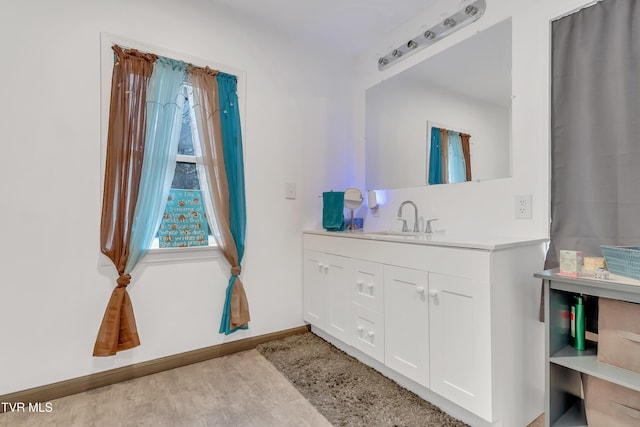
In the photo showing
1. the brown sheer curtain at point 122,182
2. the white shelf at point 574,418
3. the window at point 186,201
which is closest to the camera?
the white shelf at point 574,418

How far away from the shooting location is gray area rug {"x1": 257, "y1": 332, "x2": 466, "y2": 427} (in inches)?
62.1

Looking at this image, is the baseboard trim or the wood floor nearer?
the wood floor

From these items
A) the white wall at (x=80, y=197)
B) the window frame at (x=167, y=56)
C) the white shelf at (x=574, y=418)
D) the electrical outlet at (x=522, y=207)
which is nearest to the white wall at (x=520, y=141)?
the electrical outlet at (x=522, y=207)

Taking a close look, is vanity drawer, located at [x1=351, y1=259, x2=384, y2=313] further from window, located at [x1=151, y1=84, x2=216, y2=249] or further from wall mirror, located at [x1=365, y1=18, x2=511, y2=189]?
window, located at [x1=151, y1=84, x2=216, y2=249]

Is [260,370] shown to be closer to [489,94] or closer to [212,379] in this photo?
[212,379]

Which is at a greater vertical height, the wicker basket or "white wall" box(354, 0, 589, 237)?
"white wall" box(354, 0, 589, 237)

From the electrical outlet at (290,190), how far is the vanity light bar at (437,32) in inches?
50.3

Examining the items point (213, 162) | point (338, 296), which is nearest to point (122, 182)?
point (213, 162)

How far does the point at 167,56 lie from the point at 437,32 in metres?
1.87

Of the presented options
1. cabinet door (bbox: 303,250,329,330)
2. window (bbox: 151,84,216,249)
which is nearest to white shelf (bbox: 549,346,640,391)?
cabinet door (bbox: 303,250,329,330)

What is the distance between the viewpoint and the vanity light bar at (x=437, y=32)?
2.02m

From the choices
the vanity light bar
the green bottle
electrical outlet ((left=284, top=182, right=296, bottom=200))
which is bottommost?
the green bottle

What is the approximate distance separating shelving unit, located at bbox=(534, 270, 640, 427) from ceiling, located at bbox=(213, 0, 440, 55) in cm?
189

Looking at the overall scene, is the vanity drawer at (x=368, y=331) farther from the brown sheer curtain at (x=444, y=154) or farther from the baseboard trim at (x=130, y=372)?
the brown sheer curtain at (x=444, y=154)
